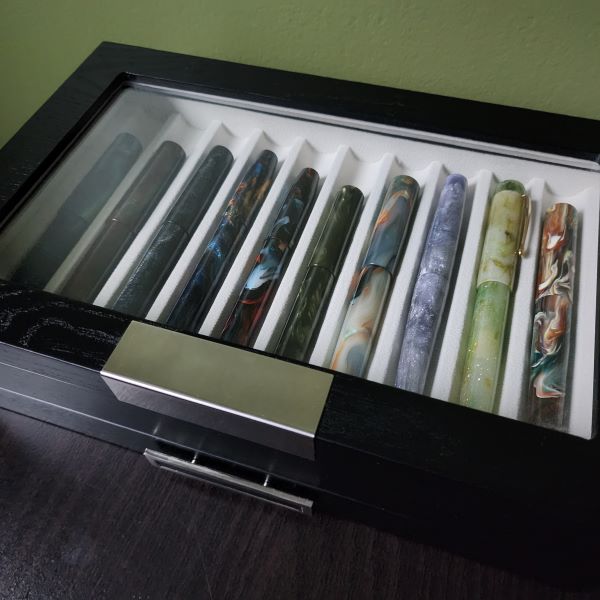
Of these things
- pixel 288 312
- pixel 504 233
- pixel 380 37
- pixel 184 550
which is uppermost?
pixel 380 37

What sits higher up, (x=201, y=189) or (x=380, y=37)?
(x=380, y=37)

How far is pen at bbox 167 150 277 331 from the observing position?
39cm

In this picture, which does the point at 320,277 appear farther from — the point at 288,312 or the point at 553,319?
the point at 553,319

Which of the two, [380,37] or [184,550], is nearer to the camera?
[184,550]

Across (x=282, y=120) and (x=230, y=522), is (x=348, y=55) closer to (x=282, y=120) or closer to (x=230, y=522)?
(x=282, y=120)

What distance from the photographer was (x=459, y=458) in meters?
0.27

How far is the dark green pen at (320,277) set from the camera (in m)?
0.37

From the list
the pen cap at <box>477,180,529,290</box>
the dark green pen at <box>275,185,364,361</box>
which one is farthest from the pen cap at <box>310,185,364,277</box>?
the pen cap at <box>477,180,529,290</box>

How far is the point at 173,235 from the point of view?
1.42 feet

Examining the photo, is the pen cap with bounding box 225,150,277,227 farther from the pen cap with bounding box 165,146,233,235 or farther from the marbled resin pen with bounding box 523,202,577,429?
the marbled resin pen with bounding box 523,202,577,429

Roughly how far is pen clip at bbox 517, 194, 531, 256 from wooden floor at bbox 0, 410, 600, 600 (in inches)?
8.6

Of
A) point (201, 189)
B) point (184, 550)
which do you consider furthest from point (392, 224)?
point (184, 550)

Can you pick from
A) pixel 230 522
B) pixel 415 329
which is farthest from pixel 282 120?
pixel 230 522

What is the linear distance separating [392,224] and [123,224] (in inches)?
8.3
